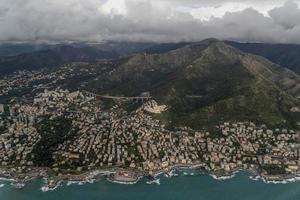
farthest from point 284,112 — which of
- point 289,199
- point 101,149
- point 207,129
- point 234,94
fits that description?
point 101,149

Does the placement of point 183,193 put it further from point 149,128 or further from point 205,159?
point 149,128

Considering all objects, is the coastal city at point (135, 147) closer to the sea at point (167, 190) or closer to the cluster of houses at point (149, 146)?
the cluster of houses at point (149, 146)

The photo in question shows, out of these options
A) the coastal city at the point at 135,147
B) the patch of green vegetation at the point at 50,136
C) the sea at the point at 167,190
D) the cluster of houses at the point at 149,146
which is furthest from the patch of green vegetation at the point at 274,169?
the patch of green vegetation at the point at 50,136

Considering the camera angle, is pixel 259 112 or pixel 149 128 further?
pixel 259 112

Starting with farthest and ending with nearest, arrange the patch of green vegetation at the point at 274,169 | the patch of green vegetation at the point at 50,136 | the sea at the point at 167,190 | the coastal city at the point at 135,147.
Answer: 1. the patch of green vegetation at the point at 50,136
2. the coastal city at the point at 135,147
3. the patch of green vegetation at the point at 274,169
4. the sea at the point at 167,190

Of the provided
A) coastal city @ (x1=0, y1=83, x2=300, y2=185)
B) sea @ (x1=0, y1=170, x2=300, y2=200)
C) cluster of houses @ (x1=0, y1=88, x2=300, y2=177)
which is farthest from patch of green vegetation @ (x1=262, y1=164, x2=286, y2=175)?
sea @ (x1=0, y1=170, x2=300, y2=200)
